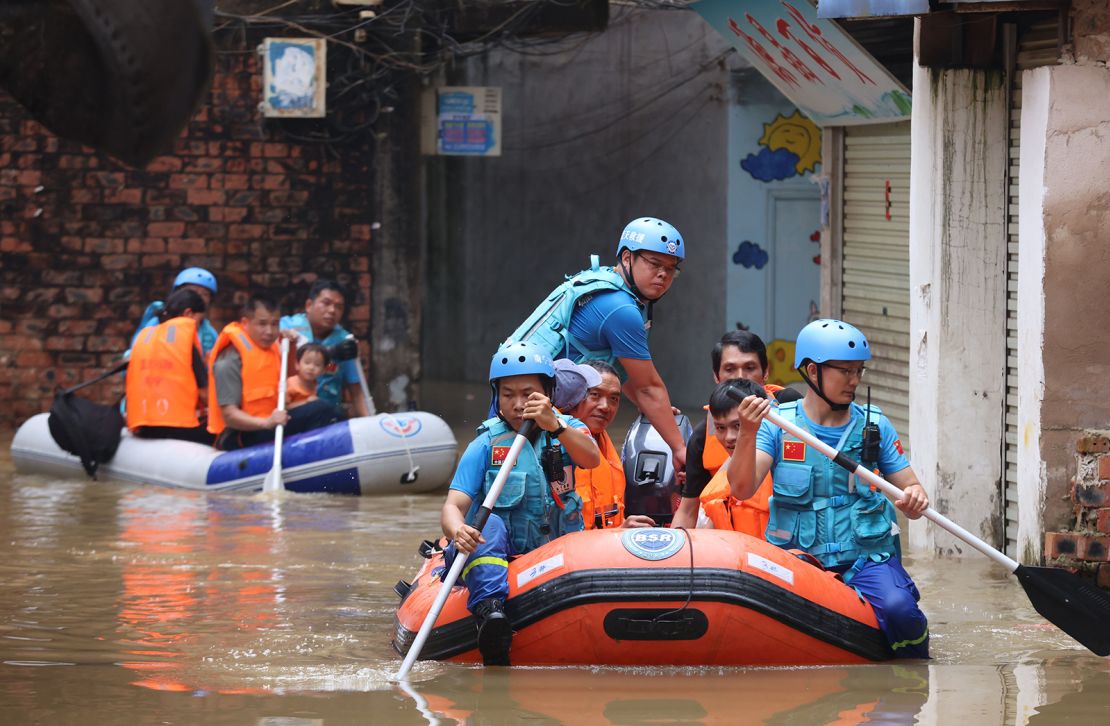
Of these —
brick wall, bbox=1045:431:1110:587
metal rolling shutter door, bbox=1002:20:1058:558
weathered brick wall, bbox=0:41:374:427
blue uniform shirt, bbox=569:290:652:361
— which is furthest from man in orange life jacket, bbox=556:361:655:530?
weathered brick wall, bbox=0:41:374:427

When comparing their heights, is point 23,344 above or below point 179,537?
above

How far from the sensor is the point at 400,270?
13539 mm

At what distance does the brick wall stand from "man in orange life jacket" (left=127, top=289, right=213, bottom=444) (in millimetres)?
5921

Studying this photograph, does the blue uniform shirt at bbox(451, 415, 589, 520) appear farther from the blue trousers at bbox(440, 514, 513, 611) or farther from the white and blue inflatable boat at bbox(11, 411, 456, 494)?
the white and blue inflatable boat at bbox(11, 411, 456, 494)

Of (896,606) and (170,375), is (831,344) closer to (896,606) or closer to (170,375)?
(896,606)

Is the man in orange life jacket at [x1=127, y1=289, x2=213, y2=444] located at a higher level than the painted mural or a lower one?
lower

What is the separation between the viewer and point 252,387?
Result: 441 inches

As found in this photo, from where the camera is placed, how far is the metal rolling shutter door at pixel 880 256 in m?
11.2

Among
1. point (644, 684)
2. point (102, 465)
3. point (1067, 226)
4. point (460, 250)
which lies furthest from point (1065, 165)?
point (460, 250)

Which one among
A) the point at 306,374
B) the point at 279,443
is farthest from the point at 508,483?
the point at 306,374

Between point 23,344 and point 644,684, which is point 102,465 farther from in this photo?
point 644,684

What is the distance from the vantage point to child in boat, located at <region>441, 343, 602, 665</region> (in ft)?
20.1

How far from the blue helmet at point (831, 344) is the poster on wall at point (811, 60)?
14.7 feet

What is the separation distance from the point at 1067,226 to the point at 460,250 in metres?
11.1
